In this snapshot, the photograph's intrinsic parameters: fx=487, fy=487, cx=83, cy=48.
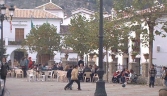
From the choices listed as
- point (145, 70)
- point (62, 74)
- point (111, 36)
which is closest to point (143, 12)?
point (145, 70)

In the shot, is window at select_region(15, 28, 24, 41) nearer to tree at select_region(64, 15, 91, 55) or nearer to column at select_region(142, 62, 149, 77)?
tree at select_region(64, 15, 91, 55)

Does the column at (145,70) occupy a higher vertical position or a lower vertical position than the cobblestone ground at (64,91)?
higher

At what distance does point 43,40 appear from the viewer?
54.6 meters

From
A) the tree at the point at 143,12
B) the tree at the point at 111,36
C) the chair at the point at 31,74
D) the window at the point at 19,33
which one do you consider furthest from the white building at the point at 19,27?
the tree at the point at 143,12

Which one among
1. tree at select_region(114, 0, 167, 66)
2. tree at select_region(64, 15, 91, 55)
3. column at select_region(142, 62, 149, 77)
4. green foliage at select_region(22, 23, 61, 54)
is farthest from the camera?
green foliage at select_region(22, 23, 61, 54)

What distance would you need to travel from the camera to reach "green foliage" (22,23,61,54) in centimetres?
5438

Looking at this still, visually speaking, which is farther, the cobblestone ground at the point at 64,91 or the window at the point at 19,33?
the window at the point at 19,33

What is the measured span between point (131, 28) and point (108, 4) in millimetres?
84162

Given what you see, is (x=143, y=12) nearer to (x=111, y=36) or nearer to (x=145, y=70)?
(x=145, y=70)

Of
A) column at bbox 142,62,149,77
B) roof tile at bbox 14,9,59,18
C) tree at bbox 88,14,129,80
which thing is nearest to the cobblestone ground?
column at bbox 142,62,149,77

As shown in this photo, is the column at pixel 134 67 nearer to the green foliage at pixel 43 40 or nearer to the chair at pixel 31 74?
the chair at pixel 31 74

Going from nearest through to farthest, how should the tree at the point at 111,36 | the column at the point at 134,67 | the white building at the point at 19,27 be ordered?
1. the tree at the point at 111,36
2. the column at the point at 134,67
3. the white building at the point at 19,27

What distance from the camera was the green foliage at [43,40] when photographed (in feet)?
178

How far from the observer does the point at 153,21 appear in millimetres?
32406
